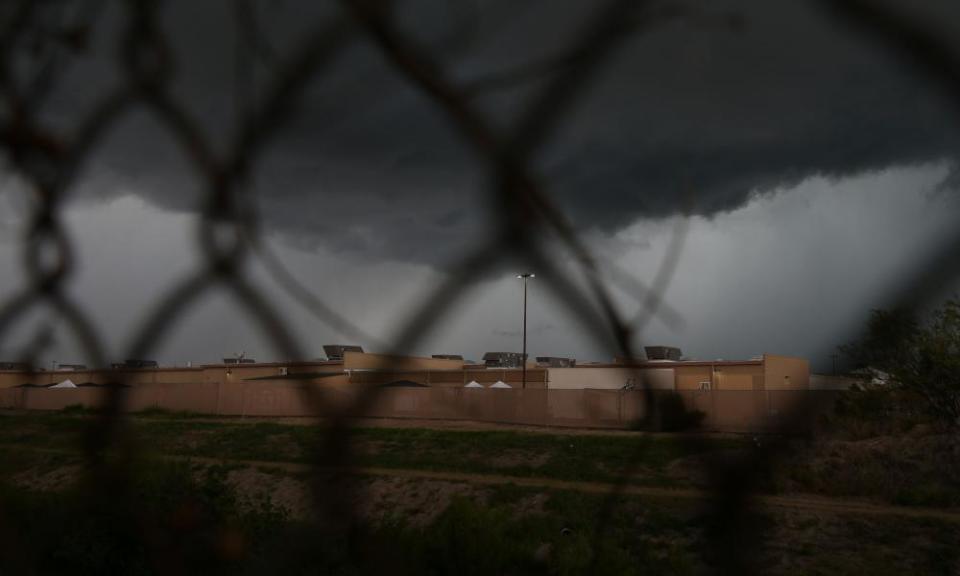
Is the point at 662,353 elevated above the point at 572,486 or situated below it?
above

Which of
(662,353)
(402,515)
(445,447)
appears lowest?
(402,515)

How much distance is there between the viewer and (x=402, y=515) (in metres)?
6.09

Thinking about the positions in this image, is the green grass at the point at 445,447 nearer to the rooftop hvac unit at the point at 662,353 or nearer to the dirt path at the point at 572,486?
the dirt path at the point at 572,486

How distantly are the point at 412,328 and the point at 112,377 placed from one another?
11.6 inches

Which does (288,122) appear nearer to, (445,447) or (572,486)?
(572,486)

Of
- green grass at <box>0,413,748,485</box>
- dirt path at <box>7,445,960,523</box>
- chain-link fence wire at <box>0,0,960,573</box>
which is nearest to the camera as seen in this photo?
chain-link fence wire at <box>0,0,960,573</box>

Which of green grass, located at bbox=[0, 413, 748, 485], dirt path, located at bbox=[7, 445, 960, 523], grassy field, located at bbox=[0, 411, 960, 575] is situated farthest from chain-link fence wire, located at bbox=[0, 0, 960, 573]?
green grass, located at bbox=[0, 413, 748, 485]

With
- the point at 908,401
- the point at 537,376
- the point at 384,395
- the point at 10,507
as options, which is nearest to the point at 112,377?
the point at 384,395

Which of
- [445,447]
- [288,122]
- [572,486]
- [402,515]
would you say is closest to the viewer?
[288,122]

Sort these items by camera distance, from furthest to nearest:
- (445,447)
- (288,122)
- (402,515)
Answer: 1. (445,447)
2. (402,515)
3. (288,122)

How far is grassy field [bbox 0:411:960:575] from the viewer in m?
0.38

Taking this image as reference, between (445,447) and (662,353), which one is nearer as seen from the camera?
(662,353)

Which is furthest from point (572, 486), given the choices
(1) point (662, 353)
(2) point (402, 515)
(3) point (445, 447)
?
(1) point (662, 353)

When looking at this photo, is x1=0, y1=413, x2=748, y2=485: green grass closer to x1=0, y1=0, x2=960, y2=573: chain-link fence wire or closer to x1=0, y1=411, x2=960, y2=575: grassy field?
x1=0, y1=411, x2=960, y2=575: grassy field
